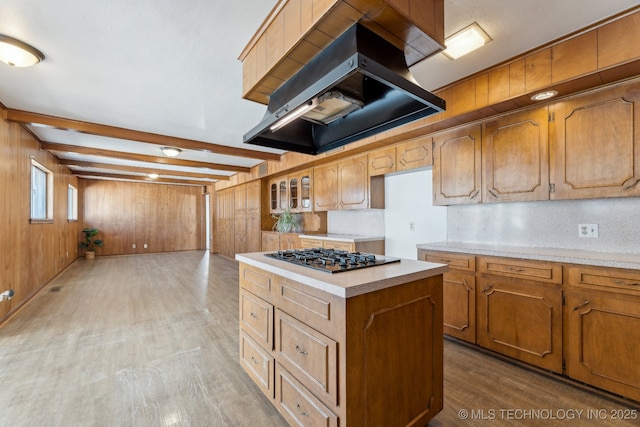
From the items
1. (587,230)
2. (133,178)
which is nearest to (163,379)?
(587,230)

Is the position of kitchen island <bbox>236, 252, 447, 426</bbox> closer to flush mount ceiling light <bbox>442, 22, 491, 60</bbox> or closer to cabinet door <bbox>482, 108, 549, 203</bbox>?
cabinet door <bbox>482, 108, 549, 203</bbox>

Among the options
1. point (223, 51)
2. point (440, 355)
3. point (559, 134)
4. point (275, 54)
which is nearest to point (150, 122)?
point (223, 51)

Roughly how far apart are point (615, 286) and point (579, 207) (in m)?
0.78

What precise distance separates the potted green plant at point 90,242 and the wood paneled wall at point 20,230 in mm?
2802

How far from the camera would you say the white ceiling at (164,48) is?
1.66 meters

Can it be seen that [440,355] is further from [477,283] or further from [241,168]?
[241,168]

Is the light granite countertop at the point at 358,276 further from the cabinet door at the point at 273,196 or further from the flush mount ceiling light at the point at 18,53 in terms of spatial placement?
the cabinet door at the point at 273,196

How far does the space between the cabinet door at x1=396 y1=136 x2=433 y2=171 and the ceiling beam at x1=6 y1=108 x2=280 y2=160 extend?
277 centimetres

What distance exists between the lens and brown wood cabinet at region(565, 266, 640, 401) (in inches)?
68.0

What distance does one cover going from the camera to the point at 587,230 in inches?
89.0

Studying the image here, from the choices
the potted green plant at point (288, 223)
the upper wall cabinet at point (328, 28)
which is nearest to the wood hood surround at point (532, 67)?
the upper wall cabinet at point (328, 28)

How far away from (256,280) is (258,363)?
563mm

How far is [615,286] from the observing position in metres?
1.77

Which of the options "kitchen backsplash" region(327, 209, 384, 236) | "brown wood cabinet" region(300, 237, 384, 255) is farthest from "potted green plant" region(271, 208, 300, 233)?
"brown wood cabinet" region(300, 237, 384, 255)
